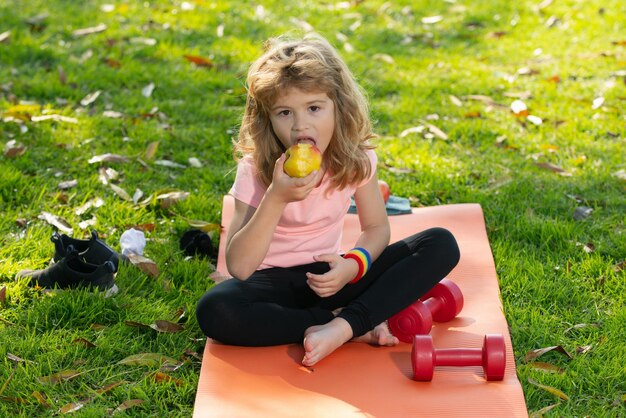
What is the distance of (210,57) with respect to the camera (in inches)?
256

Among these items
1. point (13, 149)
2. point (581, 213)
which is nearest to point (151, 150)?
point (13, 149)

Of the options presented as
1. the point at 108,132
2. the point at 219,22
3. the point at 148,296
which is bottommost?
the point at 219,22

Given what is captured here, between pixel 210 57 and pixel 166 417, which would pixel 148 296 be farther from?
pixel 210 57

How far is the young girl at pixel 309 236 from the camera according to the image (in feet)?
10.5

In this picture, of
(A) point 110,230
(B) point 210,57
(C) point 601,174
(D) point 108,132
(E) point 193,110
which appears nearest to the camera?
(A) point 110,230

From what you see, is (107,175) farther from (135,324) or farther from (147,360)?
(147,360)

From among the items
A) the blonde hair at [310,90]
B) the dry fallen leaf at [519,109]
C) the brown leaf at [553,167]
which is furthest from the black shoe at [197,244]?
the dry fallen leaf at [519,109]

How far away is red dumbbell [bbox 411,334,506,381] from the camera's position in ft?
9.71

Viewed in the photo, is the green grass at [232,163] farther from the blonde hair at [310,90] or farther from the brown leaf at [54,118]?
the blonde hair at [310,90]

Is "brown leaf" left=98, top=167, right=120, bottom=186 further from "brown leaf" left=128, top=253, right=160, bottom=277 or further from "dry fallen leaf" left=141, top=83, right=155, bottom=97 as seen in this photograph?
"dry fallen leaf" left=141, top=83, right=155, bottom=97

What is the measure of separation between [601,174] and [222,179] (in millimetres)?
1920

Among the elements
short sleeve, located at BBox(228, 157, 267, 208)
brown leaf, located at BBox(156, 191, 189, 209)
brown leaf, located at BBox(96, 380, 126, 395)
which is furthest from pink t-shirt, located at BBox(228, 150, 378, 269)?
brown leaf, located at BBox(156, 191, 189, 209)

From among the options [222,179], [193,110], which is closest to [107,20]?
[193,110]

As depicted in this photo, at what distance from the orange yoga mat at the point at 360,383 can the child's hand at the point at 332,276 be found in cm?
22
